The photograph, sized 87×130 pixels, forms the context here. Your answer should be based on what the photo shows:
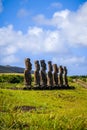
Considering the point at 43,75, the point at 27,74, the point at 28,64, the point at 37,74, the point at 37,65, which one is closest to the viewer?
the point at 27,74

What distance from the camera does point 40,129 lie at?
1258 centimetres

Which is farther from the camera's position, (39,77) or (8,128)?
(39,77)

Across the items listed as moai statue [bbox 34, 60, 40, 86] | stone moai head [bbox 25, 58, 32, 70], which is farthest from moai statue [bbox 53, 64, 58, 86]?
stone moai head [bbox 25, 58, 32, 70]

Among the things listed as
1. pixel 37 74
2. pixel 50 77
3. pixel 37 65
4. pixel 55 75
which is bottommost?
pixel 50 77

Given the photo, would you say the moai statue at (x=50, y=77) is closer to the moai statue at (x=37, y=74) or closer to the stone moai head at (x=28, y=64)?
the moai statue at (x=37, y=74)

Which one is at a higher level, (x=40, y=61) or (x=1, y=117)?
(x=40, y=61)

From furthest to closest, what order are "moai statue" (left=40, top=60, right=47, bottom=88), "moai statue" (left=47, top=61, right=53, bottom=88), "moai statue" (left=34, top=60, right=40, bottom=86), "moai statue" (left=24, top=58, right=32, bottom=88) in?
"moai statue" (left=47, top=61, right=53, bottom=88), "moai statue" (left=40, top=60, right=47, bottom=88), "moai statue" (left=34, top=60, right=40, bottom=86), "moai statue" (left=24, top=58, right=32, bottom=88)

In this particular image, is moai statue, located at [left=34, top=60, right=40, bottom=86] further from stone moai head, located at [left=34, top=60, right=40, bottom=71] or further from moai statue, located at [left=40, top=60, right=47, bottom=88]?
moai statue, located at [left=40, top=60, right=47, bottom=88]

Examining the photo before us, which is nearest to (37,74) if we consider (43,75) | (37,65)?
(37,65)

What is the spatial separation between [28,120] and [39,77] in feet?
129

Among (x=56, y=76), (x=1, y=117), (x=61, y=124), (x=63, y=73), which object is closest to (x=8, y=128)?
(x=1, y=117)

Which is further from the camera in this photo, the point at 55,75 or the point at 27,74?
the point at 55,75

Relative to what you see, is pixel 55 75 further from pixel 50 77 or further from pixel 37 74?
pixel 37 74

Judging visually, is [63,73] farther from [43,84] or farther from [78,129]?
[78,129]
